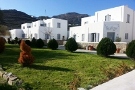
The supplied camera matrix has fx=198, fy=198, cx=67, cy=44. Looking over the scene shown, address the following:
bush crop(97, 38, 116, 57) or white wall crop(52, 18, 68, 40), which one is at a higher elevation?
white wall crop(52, 18, 68, 40)

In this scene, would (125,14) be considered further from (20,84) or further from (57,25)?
(20,84)

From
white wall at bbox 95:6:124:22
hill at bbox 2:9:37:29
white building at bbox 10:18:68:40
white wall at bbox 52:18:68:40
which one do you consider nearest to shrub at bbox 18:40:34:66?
white wall at bbox 95:6:124:22

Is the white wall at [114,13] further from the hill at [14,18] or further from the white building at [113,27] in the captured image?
the hill at [14,18]

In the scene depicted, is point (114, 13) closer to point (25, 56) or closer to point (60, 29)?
point (60, 29)

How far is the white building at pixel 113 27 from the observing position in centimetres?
3325

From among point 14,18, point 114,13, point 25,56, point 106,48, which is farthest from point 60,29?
point 14,18

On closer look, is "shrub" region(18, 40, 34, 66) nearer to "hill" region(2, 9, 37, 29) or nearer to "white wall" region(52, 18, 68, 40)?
"white wall" region(52, 18, 68, 40)

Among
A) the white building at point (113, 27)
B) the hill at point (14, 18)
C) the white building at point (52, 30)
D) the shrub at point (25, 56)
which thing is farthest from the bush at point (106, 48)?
the hill at point (14, 18)

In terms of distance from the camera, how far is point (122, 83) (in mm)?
4348

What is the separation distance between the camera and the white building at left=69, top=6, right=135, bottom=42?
33.2 meters

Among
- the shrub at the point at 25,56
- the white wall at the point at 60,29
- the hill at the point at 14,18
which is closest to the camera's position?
the shrub at the point at 25,56

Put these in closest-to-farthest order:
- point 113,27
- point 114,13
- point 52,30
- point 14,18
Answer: point 113,27 → point 114,13 → point 52,30 → point 14,18

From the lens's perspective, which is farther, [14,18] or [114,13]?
[14,18]

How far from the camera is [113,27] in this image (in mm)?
33188
